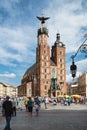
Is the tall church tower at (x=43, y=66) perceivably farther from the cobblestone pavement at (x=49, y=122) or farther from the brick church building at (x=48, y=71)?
the cobblestone pavement at (x=49, y=122)

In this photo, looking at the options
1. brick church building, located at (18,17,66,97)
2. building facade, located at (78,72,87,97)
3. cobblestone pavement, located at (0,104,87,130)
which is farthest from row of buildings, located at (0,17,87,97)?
cobblestone pavement, located at (0,104,87,130)

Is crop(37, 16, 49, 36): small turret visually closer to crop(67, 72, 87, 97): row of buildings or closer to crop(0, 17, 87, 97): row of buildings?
crop(0, 17, 87, 97): row of buildings

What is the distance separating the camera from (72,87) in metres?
188

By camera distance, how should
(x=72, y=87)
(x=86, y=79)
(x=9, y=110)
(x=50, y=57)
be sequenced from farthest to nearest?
(x=72, y=87), (x=86, y=79), (x=50, y=57), (x=9, y=110)

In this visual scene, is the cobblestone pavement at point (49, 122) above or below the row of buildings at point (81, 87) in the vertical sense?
below

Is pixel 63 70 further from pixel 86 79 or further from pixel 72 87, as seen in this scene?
pixel 72 87

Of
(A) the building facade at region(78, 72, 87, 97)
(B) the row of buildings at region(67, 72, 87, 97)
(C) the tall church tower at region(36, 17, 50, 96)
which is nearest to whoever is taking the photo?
(C) the tall church tower at region(36, 17, 50, 96)

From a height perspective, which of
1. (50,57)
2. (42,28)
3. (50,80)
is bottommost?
(50,80)

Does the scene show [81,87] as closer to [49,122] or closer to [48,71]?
[48,71]

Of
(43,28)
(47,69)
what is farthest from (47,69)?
(43,28)

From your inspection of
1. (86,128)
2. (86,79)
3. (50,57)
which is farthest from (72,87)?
(86,128)

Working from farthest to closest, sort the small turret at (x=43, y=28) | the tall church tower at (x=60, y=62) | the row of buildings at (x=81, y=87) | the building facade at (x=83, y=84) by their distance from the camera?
the row of buildings at (x=81, y=87) < the building facade at (x=83, y=84) < the small turret at (x=43, y=28) < the tall church tower at (x=60, y=62)

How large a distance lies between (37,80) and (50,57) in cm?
1206

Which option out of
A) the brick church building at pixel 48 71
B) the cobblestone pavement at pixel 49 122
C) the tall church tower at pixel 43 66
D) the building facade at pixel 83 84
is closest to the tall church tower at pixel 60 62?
the brick church building at pixel 48 71
